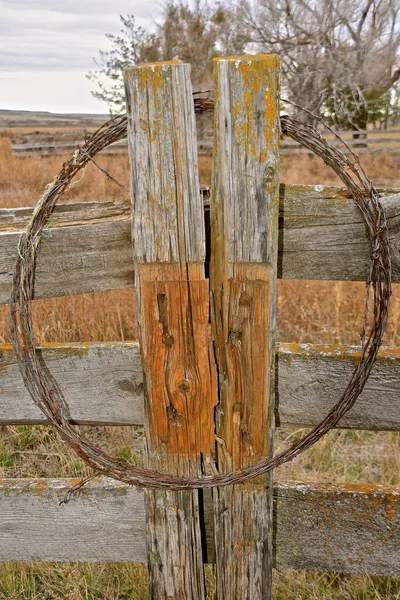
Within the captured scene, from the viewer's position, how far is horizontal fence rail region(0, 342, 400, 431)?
180cm

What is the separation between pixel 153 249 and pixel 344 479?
1.98 meters

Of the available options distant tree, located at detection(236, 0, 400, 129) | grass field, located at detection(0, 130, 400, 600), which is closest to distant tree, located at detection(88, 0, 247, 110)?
distant tree, located at detection(236, 0, 400, 129)

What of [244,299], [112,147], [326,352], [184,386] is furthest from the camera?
[112,147]

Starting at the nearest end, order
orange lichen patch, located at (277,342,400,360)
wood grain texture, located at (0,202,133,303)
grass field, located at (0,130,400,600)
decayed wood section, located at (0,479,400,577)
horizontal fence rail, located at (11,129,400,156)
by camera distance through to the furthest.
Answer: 1. wood grain texture, located at (0,202,133,303)
2. orange lichen patch, located at (277,342,400,360)
3. decayed wood section, located at (0,479,400,577)
4. grass field, located at (0,130,400,600)
5. horizontal fence rail, located at (11,129,400,156)

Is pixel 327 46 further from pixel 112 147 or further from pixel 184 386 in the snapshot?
pixel 184 386

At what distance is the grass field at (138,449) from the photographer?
2.39m

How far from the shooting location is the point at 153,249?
1541 millimetres

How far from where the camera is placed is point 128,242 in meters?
1.67

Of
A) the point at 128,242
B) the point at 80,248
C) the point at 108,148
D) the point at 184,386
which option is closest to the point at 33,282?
the point at 80,248

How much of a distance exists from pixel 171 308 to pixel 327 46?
17.4m

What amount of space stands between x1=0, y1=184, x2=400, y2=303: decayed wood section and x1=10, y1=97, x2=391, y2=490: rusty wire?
50mm

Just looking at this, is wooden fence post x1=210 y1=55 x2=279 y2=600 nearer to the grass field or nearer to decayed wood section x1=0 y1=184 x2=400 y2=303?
decayed wood section x1=0 y1=184 x2=400 y2=303

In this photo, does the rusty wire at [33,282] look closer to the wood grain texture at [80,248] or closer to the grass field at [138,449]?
the wood grain texture at [80,248]

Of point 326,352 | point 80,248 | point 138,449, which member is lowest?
point 138,449
